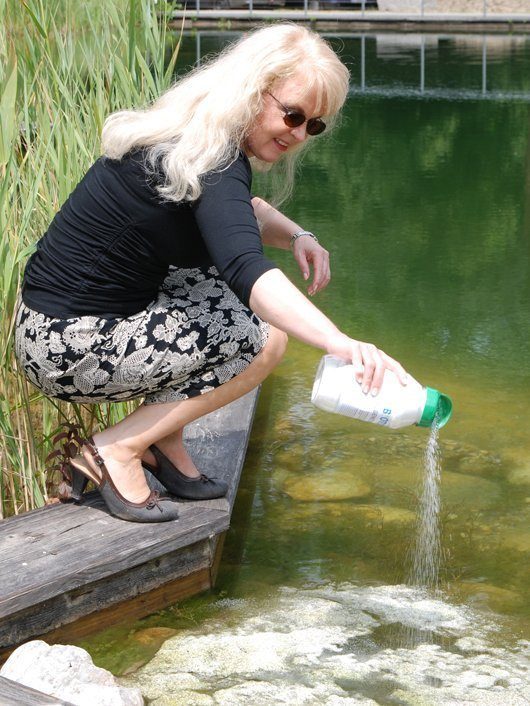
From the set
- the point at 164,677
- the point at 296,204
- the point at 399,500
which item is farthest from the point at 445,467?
the point at 296,204

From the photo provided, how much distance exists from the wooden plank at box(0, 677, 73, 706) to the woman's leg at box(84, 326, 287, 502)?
75cm

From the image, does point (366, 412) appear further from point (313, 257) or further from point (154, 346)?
point (313, 257)

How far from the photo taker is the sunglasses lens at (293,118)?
232cm

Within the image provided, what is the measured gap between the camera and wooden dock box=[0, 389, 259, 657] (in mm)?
2248

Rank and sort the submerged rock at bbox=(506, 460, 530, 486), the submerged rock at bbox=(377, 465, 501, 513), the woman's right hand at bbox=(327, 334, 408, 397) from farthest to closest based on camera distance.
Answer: the submerged rock at bbox=(506, 460, 530, 486) → the submerged rock at bbox=(377, 465, 501, 513) → the woman's right hand at bbox=(327, 334, 408, 397)

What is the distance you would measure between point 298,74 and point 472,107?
985 cm

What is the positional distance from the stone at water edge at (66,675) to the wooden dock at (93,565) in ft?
0.32

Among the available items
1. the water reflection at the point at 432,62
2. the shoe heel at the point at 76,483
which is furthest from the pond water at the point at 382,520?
the water reflection at the point at 432,62

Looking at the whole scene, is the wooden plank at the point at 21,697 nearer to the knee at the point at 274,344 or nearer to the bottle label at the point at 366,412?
the bottle label at the point at 366,412

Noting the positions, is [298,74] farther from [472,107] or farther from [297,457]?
[472,107]

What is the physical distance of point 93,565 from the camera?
2.31 metres

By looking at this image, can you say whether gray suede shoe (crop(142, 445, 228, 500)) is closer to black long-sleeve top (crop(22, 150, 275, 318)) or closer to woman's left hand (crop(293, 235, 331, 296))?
black long-sleeve top (crop(22, 150, 275, 318))

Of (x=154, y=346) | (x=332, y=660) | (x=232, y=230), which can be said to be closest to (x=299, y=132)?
(x=232, y=230)

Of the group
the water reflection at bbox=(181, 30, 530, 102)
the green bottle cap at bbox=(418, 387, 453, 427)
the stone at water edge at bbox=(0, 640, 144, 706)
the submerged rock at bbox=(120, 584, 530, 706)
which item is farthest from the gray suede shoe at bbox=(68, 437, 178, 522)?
the water reflection at bbox=(181, 30, 530, 102)
